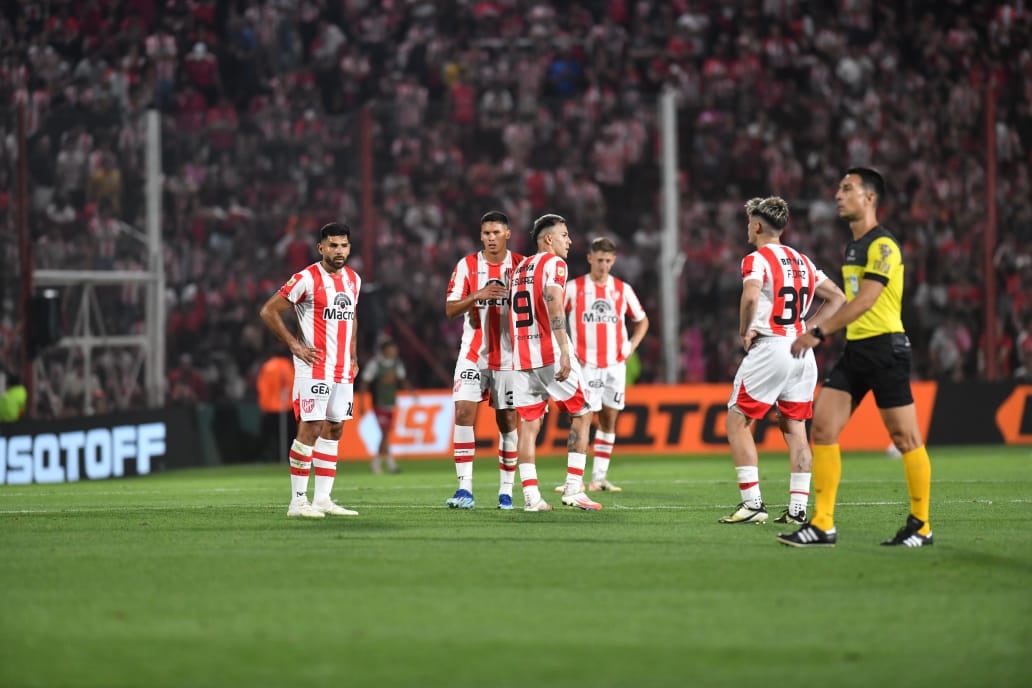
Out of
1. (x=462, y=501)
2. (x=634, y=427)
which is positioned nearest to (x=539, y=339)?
(x=462, y=501)

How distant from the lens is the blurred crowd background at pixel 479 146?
23.1 m

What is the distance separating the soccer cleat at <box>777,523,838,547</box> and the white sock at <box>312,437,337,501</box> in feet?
13.4

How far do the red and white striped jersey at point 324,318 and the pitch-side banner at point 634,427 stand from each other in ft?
39.2

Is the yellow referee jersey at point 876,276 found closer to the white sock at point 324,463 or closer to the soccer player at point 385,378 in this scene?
the white sock at point 324,463

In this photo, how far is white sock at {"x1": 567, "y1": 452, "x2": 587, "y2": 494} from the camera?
43.6 ft

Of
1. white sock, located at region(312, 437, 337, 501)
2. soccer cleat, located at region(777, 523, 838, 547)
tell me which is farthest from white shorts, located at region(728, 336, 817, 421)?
white sock, located at region(312, 437, 337, 501)

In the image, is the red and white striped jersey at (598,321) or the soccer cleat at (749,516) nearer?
the soccer cleat at (749,516)

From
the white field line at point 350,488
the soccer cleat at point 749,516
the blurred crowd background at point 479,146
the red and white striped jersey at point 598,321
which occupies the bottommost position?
the white field line at point 350,488

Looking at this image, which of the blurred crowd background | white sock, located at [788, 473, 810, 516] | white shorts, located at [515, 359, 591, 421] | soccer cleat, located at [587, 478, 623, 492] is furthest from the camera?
the blurred crowd background

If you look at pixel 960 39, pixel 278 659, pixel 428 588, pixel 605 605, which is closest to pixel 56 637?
pixel 278 659

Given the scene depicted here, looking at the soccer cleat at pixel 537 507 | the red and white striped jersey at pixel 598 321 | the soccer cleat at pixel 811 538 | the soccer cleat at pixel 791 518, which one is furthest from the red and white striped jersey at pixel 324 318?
the red and white striped jersey at pixel 598 321

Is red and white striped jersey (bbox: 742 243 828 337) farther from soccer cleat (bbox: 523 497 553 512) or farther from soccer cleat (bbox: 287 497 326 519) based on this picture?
soccer cleat (bbox: 287 497 326 519)

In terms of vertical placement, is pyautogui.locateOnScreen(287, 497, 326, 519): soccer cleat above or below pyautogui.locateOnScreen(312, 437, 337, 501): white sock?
below

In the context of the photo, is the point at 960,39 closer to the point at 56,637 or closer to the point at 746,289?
the point at 746,289
